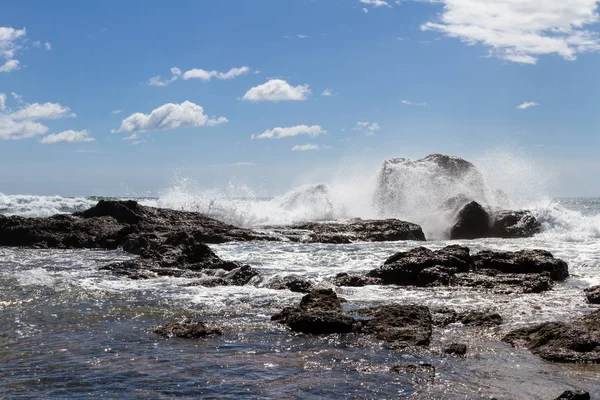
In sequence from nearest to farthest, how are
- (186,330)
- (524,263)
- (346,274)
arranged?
(186,330)
(346,274)
(524,263)

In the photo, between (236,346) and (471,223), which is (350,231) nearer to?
(471,223)

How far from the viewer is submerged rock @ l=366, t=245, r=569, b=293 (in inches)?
543

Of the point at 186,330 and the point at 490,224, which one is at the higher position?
the point at 490,224

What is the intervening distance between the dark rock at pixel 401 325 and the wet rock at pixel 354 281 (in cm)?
410

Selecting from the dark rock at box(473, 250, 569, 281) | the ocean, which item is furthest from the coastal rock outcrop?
the dark rock at box(473, 250, 569, 281)

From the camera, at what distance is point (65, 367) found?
7.52 metres

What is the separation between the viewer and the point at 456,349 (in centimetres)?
814

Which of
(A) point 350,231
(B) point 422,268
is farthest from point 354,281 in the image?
(A) point 350,231

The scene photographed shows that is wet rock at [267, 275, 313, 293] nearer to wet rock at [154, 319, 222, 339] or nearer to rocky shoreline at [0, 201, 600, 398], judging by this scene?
rocky shoreline at [0, 201, 600, 398]

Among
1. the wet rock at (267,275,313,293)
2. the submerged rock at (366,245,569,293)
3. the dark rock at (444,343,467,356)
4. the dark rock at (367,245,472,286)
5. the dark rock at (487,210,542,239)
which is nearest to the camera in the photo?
the dark rock at (444,343,467,356)

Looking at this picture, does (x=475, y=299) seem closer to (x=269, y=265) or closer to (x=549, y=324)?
(x=549, y=324)

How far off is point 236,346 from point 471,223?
21.8 m

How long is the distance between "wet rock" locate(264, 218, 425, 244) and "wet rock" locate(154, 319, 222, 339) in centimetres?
1512

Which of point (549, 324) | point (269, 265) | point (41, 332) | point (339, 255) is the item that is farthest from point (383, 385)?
point (339, 255)
